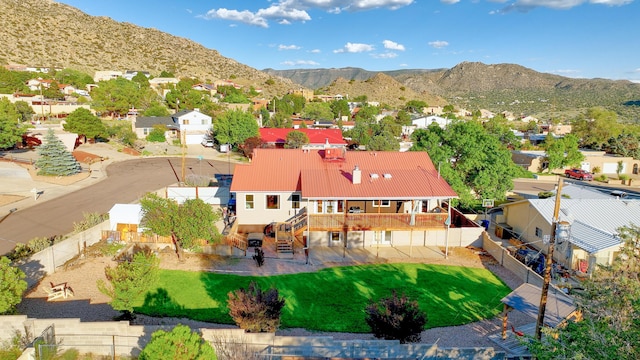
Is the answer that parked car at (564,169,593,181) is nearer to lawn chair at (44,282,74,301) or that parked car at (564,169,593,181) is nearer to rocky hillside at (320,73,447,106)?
lawn chair at (44,282,74,301)

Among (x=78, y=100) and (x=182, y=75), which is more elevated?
(x=182, y=75)

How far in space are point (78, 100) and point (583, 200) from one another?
86.4 metres

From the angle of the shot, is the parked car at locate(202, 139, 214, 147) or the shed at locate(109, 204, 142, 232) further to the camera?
the parked car at locate(202, 139, 214, 147)

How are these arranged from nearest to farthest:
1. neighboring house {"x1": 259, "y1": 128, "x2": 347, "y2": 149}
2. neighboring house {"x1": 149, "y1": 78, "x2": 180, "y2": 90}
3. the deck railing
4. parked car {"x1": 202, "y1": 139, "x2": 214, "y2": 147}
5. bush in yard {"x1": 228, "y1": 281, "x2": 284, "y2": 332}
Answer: bush in yard {"x1": 228, "y1": 281, "x2": 284, "y2": 332} < the deck railing < neighboring house {"x1": 259, "y1": 128, "x2": 347, "y2": 149} < parked car {"x1": 202, "y1": 139, "x2": 214, "y2": 147} < neighboring house {"x1": 149, "y1": 78, "x2": 180, "y2": 90}

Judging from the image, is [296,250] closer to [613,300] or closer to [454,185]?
[454,185]

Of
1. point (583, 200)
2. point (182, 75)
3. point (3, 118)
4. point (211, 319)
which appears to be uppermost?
point (182, 75)

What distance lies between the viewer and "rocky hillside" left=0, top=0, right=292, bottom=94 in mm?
117062

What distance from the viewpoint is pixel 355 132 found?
6619 cm

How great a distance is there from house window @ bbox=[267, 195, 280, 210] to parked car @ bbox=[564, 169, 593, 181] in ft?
148

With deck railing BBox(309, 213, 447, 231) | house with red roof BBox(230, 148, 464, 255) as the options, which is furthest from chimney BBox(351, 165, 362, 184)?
deck railing BBox(309, 213, 447, 231)

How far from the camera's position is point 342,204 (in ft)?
88.5


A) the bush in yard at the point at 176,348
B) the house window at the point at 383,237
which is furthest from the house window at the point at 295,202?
the bush in yard at the point at 176,348

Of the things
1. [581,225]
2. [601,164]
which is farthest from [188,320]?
[601,164]

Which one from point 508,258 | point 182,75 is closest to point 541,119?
point 182,75
